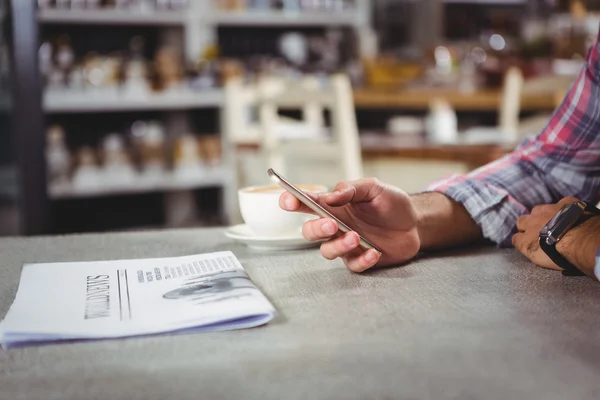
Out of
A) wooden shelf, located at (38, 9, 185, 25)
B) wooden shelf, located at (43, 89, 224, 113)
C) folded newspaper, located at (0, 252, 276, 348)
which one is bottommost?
folded newspaper, located at (0, 252, 276, 348)

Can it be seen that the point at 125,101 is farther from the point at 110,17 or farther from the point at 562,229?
the point at 562,229

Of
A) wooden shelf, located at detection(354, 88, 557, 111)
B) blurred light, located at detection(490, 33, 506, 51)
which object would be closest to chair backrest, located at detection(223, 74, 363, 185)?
wooden shelf, located at detection(354, 88, 557, 111)

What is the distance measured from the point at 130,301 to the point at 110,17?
3340 millimetres

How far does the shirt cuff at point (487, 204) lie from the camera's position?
924 millimetres

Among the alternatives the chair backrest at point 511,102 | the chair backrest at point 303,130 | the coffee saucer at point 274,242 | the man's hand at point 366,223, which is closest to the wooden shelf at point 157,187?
the chair backrest at point 303,130

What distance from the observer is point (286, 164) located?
294cm

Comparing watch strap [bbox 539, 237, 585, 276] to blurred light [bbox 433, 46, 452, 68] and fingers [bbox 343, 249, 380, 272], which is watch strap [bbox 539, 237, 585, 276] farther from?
blurred light [bbox 433, 46, 452, 68]

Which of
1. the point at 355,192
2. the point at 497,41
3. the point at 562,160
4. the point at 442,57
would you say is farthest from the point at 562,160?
the point at 497,41

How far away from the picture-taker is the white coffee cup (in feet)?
2.91

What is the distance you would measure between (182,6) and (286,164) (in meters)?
1.42

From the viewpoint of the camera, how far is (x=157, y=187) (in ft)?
12.7

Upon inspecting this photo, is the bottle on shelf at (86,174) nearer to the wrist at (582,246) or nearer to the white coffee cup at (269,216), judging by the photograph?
the white coffee cup at (269,216)

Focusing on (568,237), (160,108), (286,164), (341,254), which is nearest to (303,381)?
(341,254)

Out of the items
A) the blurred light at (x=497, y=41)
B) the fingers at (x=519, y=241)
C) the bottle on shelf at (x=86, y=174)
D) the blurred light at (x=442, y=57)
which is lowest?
the bottle on shelf at (x=86, y=174)
